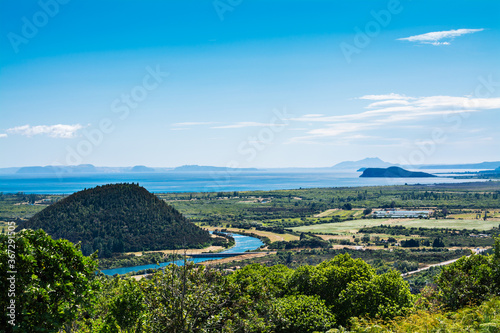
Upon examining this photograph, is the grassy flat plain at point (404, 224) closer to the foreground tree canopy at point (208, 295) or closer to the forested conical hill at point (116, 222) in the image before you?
the forested conical hill at point (116, 222)

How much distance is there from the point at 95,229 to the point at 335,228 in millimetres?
56820

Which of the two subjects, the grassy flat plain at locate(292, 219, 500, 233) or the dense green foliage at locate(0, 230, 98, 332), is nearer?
the dense green foliage at locate(0, 230, 98, 332)

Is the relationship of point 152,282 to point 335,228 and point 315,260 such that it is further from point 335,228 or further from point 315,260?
point 335,228

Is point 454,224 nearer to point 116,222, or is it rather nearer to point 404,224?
point 404,224

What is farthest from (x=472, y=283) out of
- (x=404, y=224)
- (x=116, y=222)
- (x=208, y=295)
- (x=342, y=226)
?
(x=404, y=224)

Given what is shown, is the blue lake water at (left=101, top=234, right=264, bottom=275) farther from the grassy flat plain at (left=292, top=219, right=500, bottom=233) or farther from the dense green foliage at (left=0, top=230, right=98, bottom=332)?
the dense green foliage at (left=0, top=230, right=98, bottom=332)

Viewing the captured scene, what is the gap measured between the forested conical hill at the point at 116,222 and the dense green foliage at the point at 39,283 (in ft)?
176

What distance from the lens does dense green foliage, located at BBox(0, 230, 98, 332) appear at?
947cm

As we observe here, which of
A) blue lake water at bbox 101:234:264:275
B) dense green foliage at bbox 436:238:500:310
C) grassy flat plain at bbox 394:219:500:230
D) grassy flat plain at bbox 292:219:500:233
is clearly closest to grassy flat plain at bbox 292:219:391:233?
grassy flat plain at bbox 292:219:500:233

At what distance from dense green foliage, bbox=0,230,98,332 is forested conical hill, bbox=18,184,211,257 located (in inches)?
2114

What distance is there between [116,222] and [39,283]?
6324 centimetres

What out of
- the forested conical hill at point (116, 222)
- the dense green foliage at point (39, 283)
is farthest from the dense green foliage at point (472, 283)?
the forested conical hill at point (116, 222)

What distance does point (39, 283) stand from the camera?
9805mm

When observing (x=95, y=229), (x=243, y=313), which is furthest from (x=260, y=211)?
(x=243, y=313)
